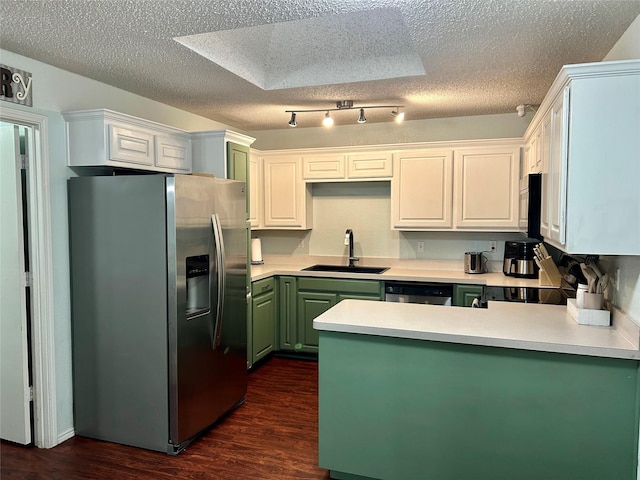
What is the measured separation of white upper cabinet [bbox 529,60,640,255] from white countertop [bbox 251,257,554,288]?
1.71m

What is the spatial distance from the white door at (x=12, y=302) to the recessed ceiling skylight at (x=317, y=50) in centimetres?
135

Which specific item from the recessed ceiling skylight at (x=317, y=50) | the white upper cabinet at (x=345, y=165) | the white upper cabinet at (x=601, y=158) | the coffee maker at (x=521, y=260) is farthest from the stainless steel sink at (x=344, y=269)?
the white upper cabinet at (x=601, y=158)

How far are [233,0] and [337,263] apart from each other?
3262mm

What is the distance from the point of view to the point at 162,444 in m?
2.79

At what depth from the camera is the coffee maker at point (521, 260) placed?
3.89 metres

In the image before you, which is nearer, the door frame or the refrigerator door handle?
the door frame

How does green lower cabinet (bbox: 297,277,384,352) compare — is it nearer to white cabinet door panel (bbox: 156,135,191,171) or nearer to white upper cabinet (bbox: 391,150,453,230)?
white upper cabinet (bbox: 391,150,453,230)

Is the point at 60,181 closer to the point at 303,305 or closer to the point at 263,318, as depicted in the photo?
the point at 263,318

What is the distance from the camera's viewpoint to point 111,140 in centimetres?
283

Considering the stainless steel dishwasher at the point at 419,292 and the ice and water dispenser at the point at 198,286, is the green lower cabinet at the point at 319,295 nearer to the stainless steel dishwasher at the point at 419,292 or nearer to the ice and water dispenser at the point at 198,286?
the stainless steel dishwasher at the point at 419,292

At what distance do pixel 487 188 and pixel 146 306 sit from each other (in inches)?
116

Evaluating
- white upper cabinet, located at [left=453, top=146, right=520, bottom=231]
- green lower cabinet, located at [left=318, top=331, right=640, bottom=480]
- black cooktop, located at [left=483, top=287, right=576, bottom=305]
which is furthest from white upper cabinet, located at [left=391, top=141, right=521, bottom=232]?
green lower cabinet, located at [left=318, top=331, right=640, bottom=480]

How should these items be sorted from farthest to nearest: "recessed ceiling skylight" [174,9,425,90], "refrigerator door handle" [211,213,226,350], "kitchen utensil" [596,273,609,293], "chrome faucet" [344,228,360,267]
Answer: "chrome faucet" [344,228,360,267], "refrigerator door handle" [211,213,226,350], "recessed ceiling skylight" [174,9,425,90], "kitchen utensil" [596,273,609,293]

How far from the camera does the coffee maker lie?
153 inches
